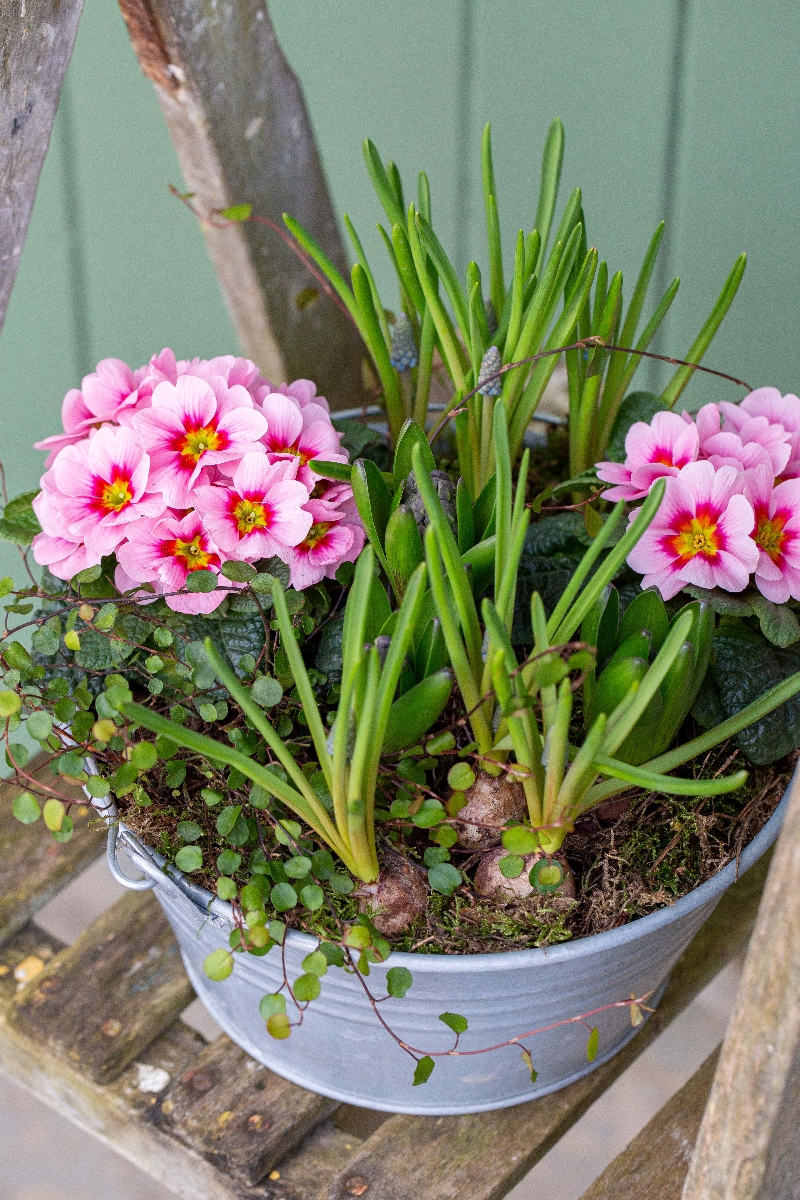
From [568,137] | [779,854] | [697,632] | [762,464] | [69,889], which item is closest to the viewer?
[779,854]

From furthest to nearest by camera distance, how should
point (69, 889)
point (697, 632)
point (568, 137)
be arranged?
point (69, 889)
point (568, 137)
point (697, 632)

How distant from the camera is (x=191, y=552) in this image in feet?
2.44

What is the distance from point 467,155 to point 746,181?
421mm

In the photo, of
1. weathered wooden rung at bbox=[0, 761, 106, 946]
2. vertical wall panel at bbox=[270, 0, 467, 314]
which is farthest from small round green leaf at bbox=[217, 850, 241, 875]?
vertical wall panel at bbox=[270, 0, 467, 314]

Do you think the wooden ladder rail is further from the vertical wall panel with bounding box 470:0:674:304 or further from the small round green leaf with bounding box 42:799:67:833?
the vertical wall panel with bounding box 470:0:674:304

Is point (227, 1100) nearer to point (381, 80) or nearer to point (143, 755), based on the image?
point (143, 755)

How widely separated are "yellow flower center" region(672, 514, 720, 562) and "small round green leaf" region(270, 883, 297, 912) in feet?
1.09

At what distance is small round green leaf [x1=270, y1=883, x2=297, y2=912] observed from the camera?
0.64 metres

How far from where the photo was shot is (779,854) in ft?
1.46

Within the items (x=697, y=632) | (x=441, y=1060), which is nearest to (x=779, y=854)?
(x=697, y=632)

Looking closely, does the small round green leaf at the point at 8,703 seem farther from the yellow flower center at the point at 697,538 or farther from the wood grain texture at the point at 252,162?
the wood grain texture at the point at 252,162

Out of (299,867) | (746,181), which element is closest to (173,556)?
(299,867)

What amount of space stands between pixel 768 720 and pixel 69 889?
58.4 inches

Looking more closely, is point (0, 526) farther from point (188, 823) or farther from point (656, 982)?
point (656, 982)
